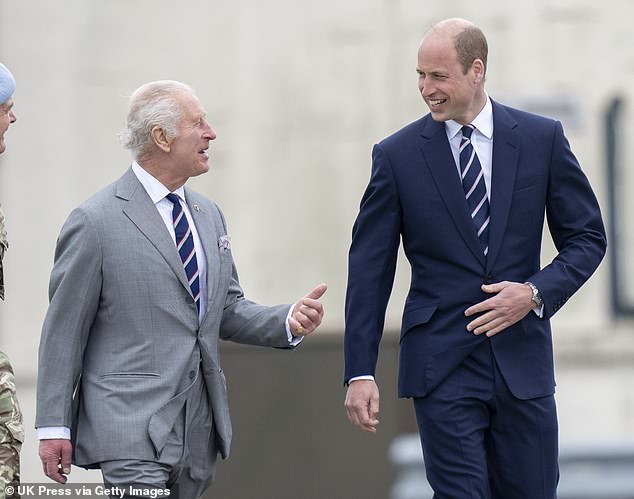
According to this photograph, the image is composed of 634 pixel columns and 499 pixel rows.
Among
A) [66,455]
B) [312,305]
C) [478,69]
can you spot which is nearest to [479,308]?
[312,305]

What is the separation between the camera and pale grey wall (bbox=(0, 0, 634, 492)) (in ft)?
30.8

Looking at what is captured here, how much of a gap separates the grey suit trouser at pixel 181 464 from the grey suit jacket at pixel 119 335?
1.4 inches

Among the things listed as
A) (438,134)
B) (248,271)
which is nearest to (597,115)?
(248,271)

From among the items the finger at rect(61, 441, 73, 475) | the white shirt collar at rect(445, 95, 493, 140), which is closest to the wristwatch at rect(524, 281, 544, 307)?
the white shirt collar at rect(445, 95, 493, 140)

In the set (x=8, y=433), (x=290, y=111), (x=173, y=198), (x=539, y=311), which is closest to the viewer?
(x=8, y=433)

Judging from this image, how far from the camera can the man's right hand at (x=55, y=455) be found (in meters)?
4.47

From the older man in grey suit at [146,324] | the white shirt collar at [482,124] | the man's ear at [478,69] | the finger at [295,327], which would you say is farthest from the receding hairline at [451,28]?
the finger at [295,327]

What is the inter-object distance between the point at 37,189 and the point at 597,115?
3.62 meters

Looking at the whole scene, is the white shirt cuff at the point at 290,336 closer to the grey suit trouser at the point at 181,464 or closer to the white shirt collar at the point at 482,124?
the grey suit trouser at the point at 181,464

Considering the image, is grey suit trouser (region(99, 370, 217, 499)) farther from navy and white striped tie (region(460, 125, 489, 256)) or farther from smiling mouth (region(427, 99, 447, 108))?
smiling mouth (region(427, 99, 447, 108))

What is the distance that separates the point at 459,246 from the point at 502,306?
0.79 ft

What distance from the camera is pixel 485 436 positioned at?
4758 millimetres

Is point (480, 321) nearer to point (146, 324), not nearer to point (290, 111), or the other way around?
point (146, 324)

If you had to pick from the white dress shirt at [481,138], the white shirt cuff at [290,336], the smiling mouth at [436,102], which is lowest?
the white shirt cuff at [290,336]
